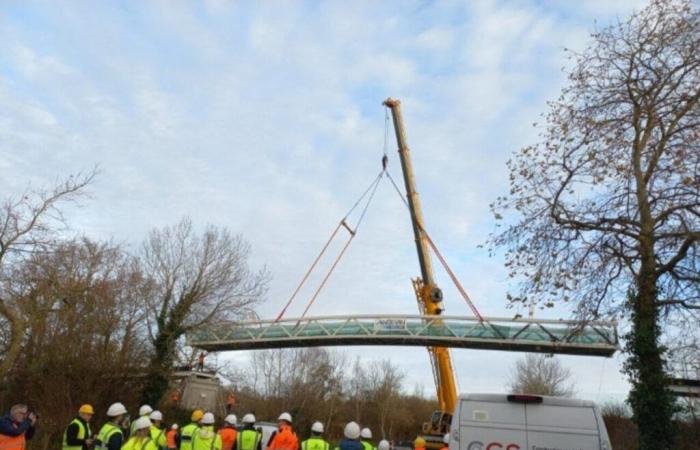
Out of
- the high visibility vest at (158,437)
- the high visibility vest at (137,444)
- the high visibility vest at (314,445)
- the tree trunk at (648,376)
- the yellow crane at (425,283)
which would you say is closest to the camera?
the high visibility vest at (137,444)

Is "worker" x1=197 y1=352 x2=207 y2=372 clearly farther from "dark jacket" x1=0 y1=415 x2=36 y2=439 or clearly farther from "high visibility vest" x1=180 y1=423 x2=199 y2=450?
"dark jacket" x1=0 y1=415 x2=36 y2=439

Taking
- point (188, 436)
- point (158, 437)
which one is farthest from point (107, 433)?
point (188, 436)

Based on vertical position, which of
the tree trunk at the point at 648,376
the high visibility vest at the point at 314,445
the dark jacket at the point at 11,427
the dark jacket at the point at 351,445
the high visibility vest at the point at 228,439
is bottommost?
the high visibility vest at the point at 228,439

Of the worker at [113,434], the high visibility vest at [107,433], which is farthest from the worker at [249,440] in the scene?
the high visibility vest at [107,433]

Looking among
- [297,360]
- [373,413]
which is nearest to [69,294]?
[297,360]

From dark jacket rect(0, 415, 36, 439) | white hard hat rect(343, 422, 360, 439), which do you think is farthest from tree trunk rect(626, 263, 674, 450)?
dark jacket rect(0, 415, 36, 439)

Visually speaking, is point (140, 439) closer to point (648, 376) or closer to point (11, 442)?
point (11, 442)

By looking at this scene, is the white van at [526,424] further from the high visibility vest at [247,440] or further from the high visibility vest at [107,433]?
the high visibility vest at [107,433]

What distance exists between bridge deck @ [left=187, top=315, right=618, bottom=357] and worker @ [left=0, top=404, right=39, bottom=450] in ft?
70.7

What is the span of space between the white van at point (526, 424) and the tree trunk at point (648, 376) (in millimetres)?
7484

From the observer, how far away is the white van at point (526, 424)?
794 centimetres

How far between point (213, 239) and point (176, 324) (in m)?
4.86

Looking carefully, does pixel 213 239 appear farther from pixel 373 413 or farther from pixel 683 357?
pixel 373 413

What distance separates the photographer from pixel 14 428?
26.6ft
